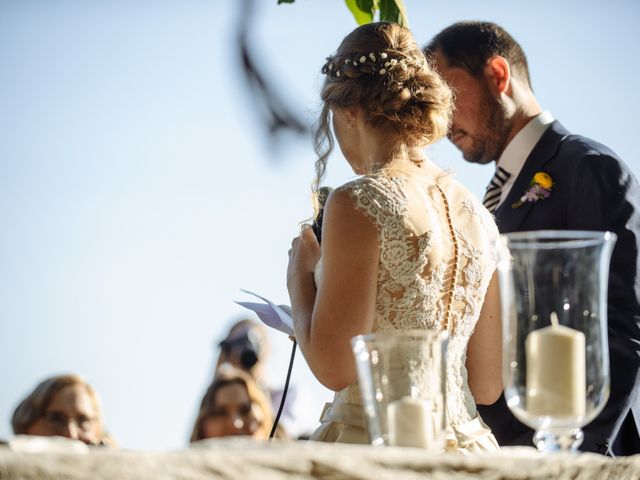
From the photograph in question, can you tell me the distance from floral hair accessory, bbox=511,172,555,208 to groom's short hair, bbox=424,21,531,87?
1.97ft

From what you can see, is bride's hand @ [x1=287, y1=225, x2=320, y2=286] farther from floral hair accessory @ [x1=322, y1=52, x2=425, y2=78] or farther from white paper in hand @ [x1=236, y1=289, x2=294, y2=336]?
floral hair accessory @ [x1=322, y1=52, x2=425, y2=78]

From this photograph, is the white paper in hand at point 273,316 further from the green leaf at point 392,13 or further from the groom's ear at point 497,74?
the groom's ear at point 497,74

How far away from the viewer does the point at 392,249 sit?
2.01 metres

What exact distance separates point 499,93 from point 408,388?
2589mm

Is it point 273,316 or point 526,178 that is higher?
point 526,178

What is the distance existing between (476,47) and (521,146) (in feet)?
1.45

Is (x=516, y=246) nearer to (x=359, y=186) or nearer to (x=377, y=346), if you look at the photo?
(x=377, y=346)

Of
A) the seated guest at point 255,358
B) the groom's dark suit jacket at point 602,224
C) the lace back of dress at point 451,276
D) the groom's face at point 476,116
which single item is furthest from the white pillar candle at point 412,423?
the seated guest at point 255,358

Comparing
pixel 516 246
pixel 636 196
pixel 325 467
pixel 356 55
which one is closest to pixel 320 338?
pixel 356 55

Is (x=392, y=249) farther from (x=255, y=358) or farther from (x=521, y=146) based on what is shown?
(x=255, y=358)

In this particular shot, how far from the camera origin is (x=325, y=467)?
91cm

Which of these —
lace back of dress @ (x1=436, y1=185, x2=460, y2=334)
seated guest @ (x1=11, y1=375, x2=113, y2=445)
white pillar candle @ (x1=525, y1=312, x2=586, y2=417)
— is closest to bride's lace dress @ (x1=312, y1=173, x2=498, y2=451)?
lace back of dress @ (x1=436, y1=185, x2=460, y2=334)

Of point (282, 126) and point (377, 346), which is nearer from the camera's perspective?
point (377, 346)

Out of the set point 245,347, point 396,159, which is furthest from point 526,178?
point 245,347
